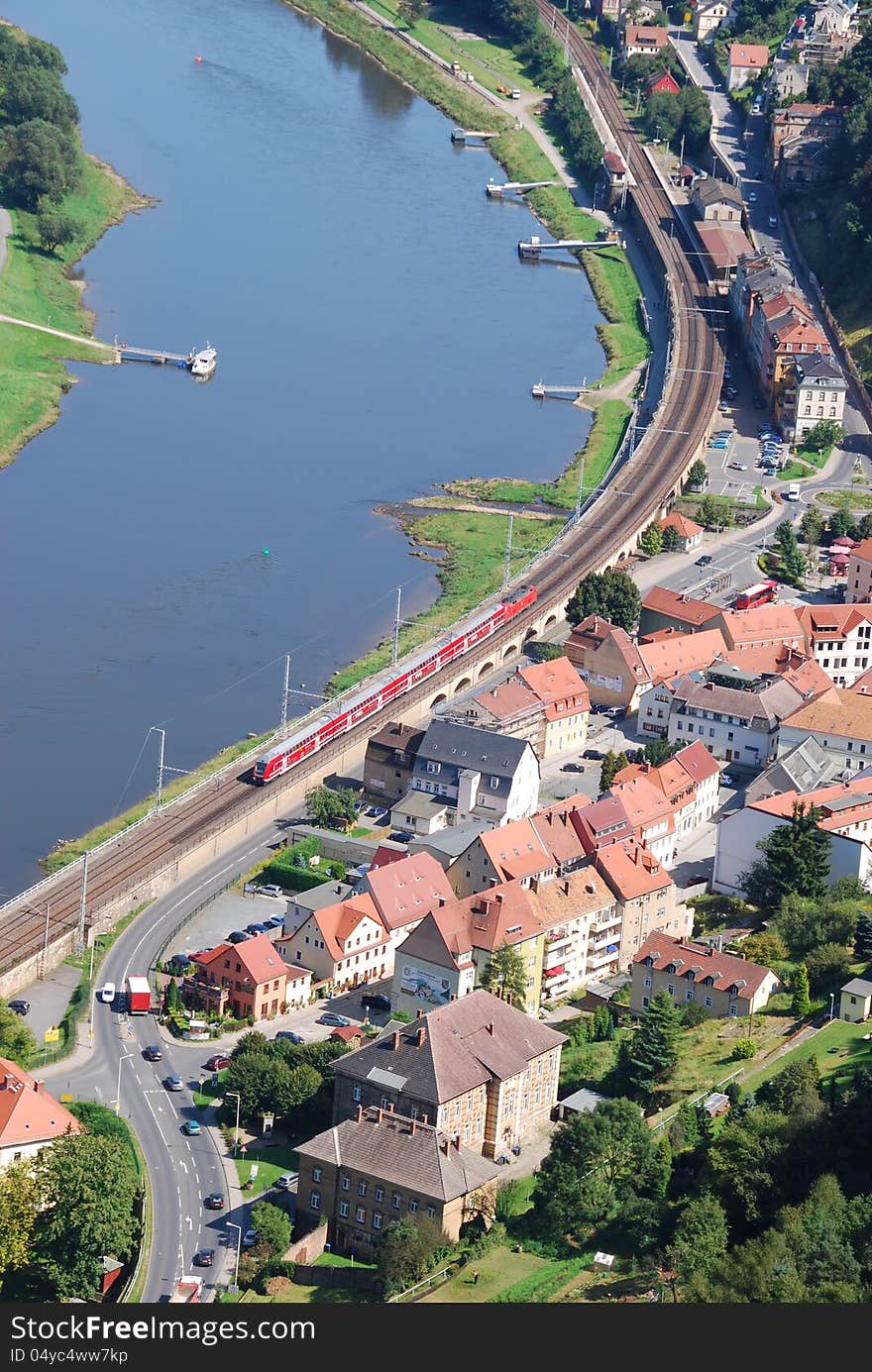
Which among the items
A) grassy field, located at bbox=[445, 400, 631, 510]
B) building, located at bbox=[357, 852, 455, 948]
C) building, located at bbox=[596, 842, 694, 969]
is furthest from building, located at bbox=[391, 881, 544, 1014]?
grassy field, located at bbox=[445, 400, 631, 510]

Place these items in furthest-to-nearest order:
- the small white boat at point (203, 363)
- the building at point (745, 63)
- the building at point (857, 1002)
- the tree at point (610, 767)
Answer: the building at point (745, 63) → the small white boat at point (203, 363) → the tree at point (610, 767) → the building at point (857, 1002)

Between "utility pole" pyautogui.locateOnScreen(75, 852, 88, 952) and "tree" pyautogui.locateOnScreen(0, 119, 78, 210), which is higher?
"tree" pyautogui.locateOnScreen(0, 119, 78, 210)

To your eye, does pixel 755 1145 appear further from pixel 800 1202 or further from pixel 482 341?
pixel 482 341

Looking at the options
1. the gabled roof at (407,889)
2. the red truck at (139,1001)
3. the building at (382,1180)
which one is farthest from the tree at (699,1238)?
the gabled roof at (407,889)

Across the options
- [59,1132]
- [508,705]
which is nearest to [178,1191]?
[59,1132]

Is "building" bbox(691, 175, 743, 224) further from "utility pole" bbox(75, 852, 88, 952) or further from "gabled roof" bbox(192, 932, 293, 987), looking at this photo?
"gabled roof" bbox(192, 932, 293, 987)

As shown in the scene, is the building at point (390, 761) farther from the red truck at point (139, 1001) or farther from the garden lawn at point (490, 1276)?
the garden lawn at point (490, 1276)
